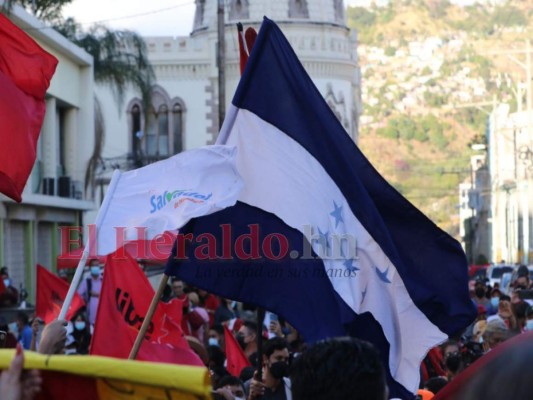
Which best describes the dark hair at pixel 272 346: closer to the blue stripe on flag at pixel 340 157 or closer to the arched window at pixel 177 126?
the blue stripe on flag at pixel 340 157

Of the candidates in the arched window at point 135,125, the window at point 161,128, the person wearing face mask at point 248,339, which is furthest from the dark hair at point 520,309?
the arched window at point 135,125

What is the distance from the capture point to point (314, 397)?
4277 millimetres

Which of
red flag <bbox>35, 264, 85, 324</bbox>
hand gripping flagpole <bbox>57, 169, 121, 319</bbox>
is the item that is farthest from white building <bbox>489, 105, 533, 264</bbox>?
hand gripping flagpole <bbox>57, 169, 121, 319</bbox>

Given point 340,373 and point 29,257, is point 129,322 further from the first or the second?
point 29,257

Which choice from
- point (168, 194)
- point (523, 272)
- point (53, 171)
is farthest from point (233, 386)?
point (53, 171)

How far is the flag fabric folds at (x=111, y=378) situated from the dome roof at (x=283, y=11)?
206 feet

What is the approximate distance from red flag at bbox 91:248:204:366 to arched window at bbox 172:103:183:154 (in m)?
52.7

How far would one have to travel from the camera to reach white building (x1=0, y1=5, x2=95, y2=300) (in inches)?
1336

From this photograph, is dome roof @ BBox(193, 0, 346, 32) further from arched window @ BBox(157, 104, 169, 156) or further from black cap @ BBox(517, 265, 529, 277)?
black cap @ BBox(517, 265, 529, 277)

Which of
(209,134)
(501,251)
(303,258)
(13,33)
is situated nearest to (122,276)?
(13,33)

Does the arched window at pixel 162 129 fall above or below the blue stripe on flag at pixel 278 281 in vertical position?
above

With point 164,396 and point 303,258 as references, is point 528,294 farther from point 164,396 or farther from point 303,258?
point 164,396

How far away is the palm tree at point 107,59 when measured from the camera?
4127 centimetres

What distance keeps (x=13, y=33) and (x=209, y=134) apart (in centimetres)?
5452
